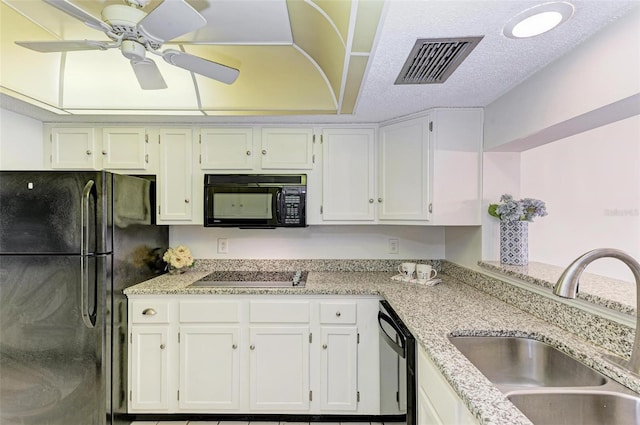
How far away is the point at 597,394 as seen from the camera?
3.16ft

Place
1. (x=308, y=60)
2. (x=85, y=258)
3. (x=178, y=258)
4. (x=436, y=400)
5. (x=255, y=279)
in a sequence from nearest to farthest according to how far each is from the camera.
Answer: (x=436, y=400) → (x=85, y=258) → (x=308, y=60) → (x=255, y=279) → (x=178, y=258)

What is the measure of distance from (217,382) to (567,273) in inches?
81.4

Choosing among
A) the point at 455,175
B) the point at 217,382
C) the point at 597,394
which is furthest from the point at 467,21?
the point at 217,382

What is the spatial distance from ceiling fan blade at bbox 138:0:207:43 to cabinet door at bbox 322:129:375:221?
135cm

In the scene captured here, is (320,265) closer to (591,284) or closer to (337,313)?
(337,313)

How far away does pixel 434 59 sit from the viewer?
1.49m

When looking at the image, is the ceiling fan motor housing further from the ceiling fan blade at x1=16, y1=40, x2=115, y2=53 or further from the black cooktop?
the black cooktop

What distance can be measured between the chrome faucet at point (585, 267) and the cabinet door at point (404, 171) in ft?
4.17

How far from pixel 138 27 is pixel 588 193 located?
134 inches

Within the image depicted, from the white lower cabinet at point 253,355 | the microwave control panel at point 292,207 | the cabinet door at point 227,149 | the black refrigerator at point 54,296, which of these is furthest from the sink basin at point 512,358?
the black refrigerator at point 54,296

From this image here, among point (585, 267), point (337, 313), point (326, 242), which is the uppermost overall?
point (585, 267)

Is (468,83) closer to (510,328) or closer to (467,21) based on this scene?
(467,21)

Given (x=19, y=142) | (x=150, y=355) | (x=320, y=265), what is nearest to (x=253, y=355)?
(x=150, y=355)

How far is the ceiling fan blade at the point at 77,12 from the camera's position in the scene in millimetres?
1129
